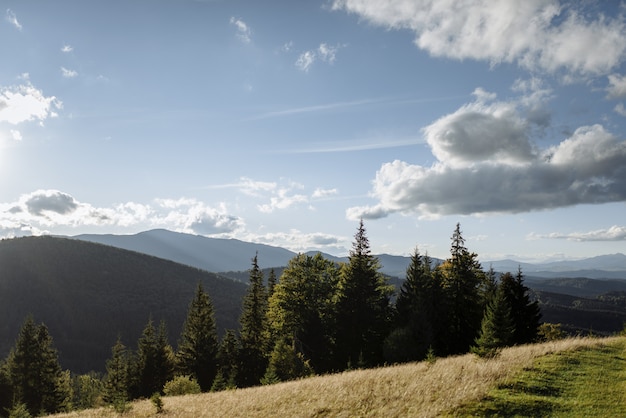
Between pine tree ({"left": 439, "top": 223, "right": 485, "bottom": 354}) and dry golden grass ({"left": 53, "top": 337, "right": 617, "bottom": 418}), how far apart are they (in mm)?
19647

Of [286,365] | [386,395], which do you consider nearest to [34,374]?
[286,365]

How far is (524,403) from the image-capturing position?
11.7 metres

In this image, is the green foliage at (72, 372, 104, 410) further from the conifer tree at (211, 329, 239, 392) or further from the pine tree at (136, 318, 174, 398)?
the conifer tree at (211, 329, 239, 392)

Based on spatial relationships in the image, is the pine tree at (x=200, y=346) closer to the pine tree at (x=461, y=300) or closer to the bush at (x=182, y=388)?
the bush at (x=182, y=388)

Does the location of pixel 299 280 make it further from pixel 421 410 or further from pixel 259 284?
pixel 421 410

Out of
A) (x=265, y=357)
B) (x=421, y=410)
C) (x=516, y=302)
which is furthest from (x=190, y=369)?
(x=421, y=410)

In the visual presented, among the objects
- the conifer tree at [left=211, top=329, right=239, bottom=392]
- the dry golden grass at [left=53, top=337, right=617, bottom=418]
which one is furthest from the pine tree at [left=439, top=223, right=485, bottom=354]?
the conifer tree at [left=211, top=329, right=239, bottom=392]

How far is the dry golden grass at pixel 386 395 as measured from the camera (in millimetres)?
11977

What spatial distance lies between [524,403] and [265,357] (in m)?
41.1

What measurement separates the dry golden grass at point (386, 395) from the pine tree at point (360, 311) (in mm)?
23871

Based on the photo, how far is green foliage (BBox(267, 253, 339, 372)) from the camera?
42.9 metres

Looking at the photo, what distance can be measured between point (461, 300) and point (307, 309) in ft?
50.5

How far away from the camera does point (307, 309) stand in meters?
43.3

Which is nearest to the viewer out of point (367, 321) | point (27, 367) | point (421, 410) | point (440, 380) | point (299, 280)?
point (421, 410)
